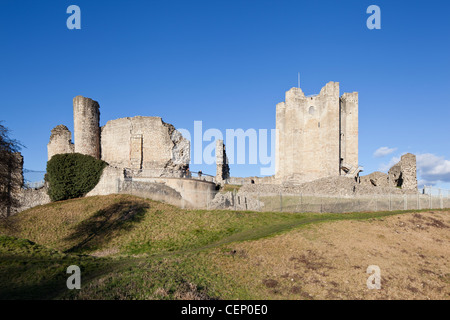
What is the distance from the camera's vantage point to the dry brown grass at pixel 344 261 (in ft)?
37.1

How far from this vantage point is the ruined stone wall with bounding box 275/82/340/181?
42344 millimetres

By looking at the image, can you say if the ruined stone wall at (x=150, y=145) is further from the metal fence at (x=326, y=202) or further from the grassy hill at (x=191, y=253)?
the grassy hill at (x=191, y=253)

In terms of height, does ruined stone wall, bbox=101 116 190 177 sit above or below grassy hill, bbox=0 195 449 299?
above

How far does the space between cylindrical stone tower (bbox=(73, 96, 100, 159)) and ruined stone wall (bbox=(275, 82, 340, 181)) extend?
22437 mm

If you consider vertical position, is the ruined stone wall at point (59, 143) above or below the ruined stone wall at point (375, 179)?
above

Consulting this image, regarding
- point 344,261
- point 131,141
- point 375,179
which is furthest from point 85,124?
Answer: point 375,179

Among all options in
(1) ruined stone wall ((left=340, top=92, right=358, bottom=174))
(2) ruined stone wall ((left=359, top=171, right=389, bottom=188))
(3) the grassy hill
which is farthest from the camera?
(1) ruined stone wall ((left=340, top=92, right=358, bottom=174))

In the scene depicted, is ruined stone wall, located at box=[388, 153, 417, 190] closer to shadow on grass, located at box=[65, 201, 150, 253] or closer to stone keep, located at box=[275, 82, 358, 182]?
stone keep, located at box=[275, 82, 358, 182]

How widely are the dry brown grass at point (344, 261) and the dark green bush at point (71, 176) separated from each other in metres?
19.7

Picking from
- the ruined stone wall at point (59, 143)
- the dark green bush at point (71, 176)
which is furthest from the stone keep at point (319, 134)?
the ruined stone wall at point (59, 143)

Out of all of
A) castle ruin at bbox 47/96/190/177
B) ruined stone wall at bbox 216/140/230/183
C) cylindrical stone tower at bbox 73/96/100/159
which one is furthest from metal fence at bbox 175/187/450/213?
cylindrical stone tower at bbox 73/96/100/159

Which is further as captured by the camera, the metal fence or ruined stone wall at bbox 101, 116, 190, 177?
ruined stone wall at bbox 101, 116, 190, 177

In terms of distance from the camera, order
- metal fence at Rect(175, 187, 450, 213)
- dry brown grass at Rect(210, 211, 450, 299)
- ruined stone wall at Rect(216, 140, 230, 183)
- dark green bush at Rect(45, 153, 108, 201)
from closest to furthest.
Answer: dry brown grass at Rect(210, 211, 450, 299), metal fence at Rect(175, 187, 450, 213), dark green bush at Rect(45, 153, 108, 201), ruined stone wall at Rect(216, 140, 230, 183)
